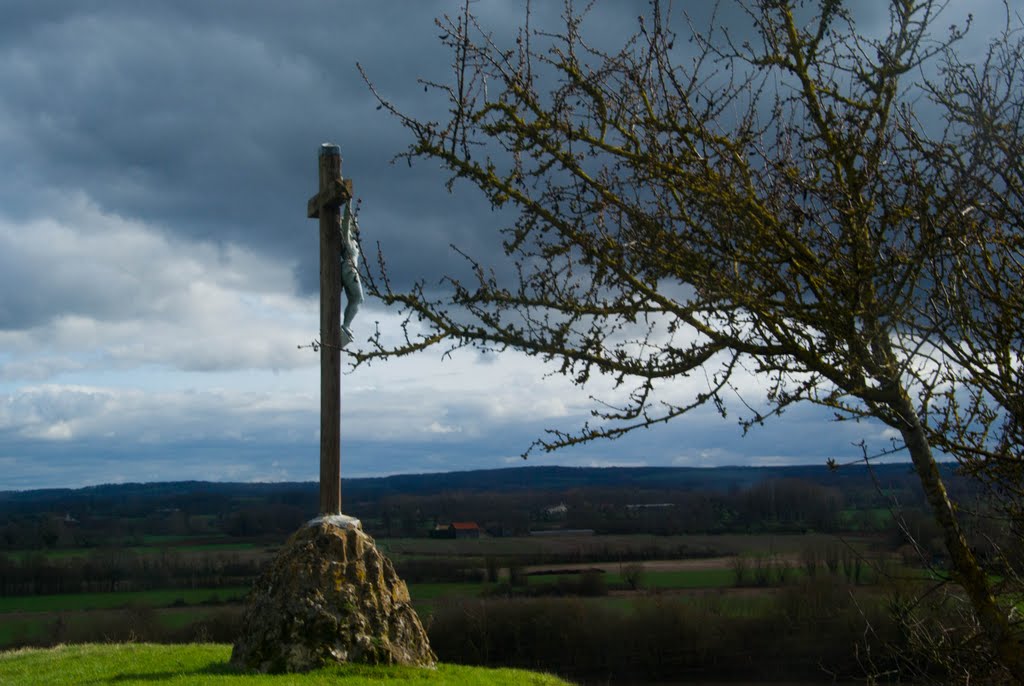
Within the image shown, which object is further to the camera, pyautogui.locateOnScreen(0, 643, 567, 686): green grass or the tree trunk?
pyautogui.locateOnScreen(0, 643, 567, 686): green grass

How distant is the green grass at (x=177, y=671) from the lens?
9227 millimetres

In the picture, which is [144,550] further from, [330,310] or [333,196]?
[333,196]

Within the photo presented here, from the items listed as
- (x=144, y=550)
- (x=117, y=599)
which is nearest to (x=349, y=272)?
(x=117, y=599)

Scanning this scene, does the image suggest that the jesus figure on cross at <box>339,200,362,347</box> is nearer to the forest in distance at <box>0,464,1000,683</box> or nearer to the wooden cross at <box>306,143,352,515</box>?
the wooden cross at <box>306,143,352,515</box>

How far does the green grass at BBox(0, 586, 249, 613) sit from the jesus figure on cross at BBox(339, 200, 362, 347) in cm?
4034

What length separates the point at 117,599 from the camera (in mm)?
49375

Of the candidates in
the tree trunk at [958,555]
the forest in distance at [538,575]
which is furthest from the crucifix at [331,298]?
the forest in distance at [538,575]

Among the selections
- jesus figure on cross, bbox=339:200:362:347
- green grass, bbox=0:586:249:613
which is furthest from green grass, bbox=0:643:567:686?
green grass, bbox=0:586:249:613

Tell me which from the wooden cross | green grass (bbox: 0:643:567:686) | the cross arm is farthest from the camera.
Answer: the cross arm

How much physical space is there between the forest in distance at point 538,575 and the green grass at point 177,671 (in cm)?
1952

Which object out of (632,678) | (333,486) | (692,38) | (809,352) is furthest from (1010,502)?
(632,678)

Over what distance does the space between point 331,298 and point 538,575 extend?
162 ft

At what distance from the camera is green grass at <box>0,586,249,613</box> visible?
47750 mm

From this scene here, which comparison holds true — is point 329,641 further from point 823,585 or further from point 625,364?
point 823,585
